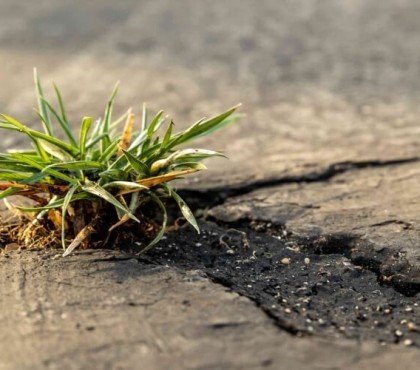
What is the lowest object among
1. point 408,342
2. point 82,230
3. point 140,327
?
point 408,342

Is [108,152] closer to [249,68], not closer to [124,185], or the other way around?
[124,185]

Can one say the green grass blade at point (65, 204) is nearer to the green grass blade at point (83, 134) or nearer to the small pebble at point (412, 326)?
the green grass blade at point (83, 134)

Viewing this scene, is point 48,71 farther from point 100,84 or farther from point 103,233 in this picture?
point 103,233

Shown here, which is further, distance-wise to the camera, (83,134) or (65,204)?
(83,134)

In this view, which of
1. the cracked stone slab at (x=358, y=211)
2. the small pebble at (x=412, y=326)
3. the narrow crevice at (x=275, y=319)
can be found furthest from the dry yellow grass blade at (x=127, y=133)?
the small pebble at (x=412, y=326)

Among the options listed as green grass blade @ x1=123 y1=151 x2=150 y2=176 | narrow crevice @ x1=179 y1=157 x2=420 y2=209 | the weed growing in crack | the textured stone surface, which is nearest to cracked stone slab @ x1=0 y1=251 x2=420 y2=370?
the textured stone surface

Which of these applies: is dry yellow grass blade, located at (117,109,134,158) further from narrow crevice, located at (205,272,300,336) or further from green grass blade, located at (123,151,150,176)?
narrow crevice, located at (205,272,300,336)

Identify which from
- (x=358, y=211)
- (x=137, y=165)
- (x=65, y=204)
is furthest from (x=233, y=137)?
(x=65, y=204)
